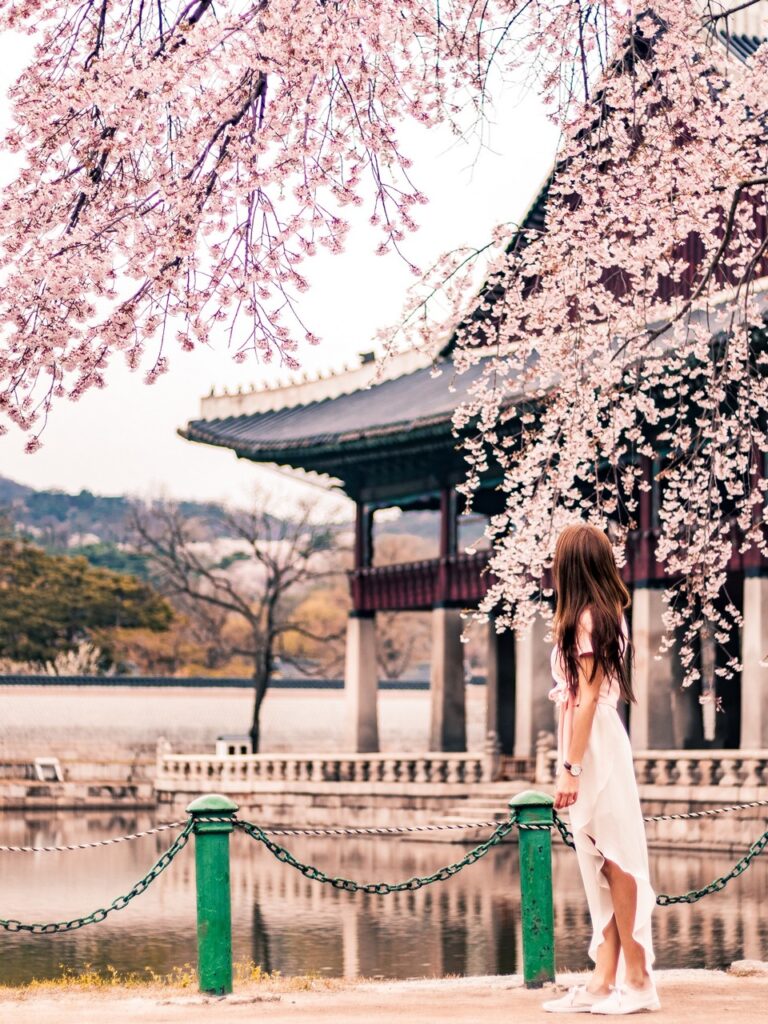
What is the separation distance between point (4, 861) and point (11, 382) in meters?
16.8

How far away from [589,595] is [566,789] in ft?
2.36

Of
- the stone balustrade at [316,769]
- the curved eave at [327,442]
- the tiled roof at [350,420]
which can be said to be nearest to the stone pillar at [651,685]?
the stone balustrade at [316,769]

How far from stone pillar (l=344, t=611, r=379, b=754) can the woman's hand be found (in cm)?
2733

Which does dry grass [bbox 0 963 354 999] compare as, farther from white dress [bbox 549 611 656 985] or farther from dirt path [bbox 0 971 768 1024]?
white dress [bbox 549 611 656 985]

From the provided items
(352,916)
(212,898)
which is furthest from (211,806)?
(352,916)

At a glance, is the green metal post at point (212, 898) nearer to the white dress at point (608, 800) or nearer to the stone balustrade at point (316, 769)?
the white dress at point (608, 800)

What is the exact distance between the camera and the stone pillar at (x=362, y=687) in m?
33.3

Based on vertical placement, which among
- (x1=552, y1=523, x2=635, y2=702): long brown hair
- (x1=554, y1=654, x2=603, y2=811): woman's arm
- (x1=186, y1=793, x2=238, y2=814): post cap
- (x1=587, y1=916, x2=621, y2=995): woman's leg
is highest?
(x1=552, y1=523, x2=635, y2=702): long brown hair

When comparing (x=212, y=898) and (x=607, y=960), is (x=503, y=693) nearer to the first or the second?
(x=212, y=898)

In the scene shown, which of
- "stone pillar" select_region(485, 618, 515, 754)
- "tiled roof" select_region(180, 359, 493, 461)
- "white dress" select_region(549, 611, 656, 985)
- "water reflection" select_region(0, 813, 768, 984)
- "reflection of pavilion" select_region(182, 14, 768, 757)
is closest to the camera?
"white dress" select_region(549, 611, 656, 985)

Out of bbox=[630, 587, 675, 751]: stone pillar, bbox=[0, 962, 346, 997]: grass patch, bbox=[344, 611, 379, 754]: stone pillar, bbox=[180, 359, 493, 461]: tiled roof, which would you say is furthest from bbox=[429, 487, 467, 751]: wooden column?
bbox=[0, 962, 346, 997]: grass patch

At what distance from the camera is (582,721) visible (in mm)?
5969

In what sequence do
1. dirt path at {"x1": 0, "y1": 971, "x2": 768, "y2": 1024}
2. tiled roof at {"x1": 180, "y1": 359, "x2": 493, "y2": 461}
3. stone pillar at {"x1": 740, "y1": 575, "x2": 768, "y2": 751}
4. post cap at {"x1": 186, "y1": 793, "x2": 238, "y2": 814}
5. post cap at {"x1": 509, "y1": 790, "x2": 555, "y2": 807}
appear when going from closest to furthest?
dirt path at {"x1": 0, "y1": 971, "x2": 768, "y2": 1024}
post cap at {"x1": 186, "y1": 793, "x2": 238, "y2": 814}
post cap at {"x1": 509, "y1": 790, "x2": 555, "y2": 807}
stone pillar at {"x1": 740, "y1": 575, "x2": 768, "y2": 751}
tiled roof at {"x1": 180, "y1": 359, "x2": 493, "y2": 461}

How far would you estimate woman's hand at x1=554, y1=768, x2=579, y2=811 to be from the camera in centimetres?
595
